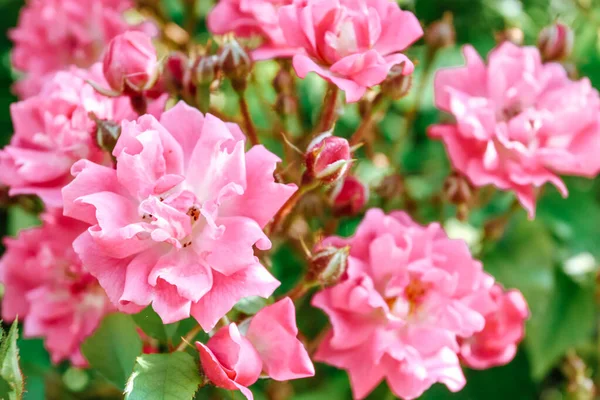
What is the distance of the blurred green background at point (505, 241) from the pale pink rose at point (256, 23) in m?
0.10

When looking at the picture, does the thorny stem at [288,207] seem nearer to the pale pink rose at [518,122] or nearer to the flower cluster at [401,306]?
the flower cluster at [401,306]

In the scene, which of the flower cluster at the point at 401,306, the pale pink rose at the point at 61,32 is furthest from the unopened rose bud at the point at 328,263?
the pale pink rose at the point at 61,32

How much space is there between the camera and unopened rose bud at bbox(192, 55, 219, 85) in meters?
0.63

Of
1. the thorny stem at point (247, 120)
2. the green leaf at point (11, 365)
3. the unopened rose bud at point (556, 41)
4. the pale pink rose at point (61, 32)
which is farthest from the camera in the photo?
the pale pink rose at point (61, 32)

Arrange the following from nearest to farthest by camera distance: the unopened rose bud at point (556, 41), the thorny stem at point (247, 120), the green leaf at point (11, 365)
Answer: the green leaf at point (11, 365)
the thorny stem at point (247, 120)
the unopened rose bud at point (556, 41)

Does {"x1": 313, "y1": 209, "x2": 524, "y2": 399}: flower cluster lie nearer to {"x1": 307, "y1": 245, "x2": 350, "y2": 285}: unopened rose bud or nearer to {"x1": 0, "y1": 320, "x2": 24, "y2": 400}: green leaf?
{"x1": 307, "y1": 245, "x2": 350, "y2": 285}: unopened rose bud

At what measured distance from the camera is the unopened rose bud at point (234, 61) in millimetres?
632

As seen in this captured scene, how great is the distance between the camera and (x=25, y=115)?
0.68 meters

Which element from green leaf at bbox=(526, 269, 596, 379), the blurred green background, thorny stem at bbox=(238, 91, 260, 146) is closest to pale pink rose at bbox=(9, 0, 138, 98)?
the blurred green background

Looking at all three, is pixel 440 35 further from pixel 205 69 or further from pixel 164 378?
pixel 164 378

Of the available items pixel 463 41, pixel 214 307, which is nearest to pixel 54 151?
pixel 214 307

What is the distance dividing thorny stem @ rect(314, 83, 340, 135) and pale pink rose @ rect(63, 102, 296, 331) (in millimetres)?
113

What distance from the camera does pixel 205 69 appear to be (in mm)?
631

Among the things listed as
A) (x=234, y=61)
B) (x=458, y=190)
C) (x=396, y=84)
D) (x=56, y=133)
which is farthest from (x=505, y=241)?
(x=56, y=133)
